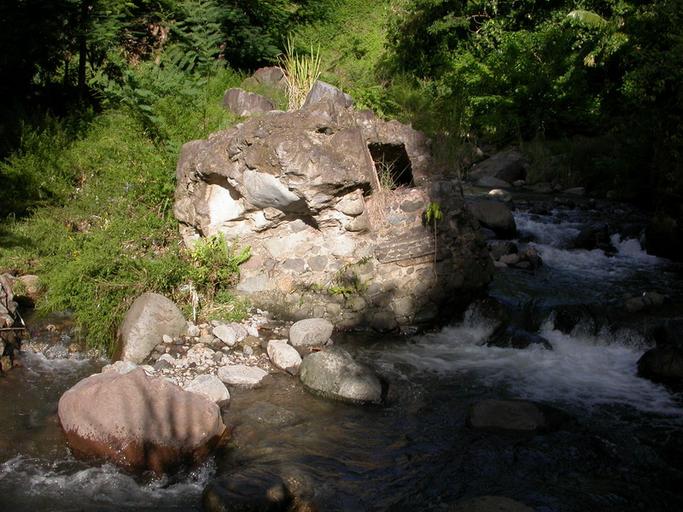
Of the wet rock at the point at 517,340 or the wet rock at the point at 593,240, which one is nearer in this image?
the wet rock at the point at 517,340

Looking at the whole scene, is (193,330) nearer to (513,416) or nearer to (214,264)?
(214,264)

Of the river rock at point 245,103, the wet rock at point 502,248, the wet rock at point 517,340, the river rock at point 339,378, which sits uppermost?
the river rock at point 245,103

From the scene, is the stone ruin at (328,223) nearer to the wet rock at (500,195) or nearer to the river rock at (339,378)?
the river rock at (339,378)

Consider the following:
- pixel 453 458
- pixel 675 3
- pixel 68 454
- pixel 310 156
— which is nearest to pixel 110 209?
pixel 310 156

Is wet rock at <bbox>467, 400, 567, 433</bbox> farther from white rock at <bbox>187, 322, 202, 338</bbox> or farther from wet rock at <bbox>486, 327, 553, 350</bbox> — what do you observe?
white rock at <bbox>187, 322, 202, 338</bbox>

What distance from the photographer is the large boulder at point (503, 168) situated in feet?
51.4

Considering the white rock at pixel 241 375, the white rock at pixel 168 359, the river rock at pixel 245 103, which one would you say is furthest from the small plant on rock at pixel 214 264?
the river rock at pixel 245 103

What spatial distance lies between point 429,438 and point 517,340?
7.65 ft

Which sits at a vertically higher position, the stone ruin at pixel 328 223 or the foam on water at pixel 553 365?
the stone ruin at pixel 328 223

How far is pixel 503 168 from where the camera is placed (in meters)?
15.8

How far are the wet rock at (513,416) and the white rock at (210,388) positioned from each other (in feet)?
7.13

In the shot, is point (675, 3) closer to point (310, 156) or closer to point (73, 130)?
point (310, 156)

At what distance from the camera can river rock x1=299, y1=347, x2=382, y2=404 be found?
5.82m

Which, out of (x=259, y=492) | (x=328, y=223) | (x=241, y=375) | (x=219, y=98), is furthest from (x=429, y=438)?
(x=219, y=98)
